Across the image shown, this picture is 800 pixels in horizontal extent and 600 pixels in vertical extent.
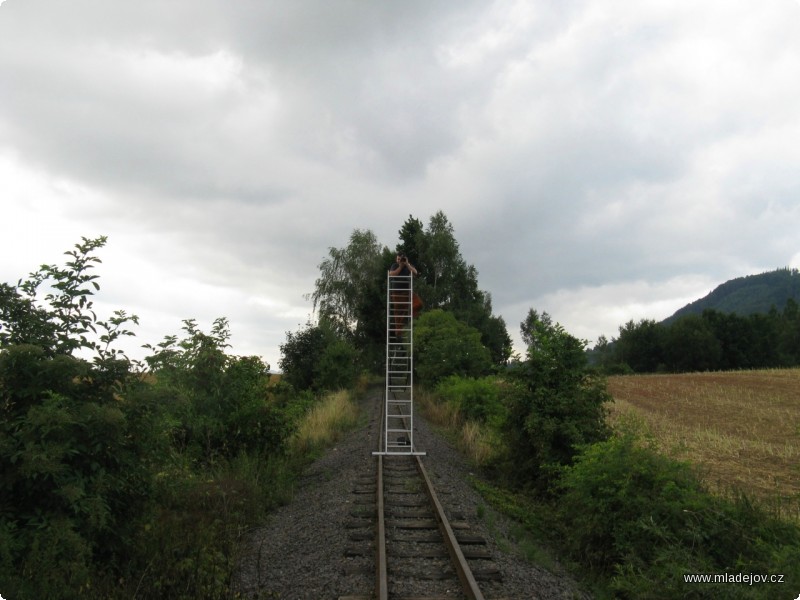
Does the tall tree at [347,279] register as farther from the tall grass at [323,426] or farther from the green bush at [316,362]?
the tall grass at [323,426]

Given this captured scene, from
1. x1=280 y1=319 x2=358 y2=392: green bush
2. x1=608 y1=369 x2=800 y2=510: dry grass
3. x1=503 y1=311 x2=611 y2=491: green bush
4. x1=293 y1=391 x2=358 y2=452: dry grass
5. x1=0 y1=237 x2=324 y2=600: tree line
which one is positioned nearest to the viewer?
x1=0 y1=237 x2=324 y2=600: tree line

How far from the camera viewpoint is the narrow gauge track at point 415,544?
623 cm

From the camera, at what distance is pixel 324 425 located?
19297 millimetres

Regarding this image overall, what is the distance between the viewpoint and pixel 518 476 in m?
12.4

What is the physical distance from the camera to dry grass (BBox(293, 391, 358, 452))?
16453 millimetres

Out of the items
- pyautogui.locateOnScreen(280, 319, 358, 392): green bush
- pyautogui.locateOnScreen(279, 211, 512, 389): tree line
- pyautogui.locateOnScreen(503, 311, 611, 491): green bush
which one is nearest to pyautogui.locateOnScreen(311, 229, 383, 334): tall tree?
pyautogui.locateOnScreen(279, 211, 512, 389): tree line

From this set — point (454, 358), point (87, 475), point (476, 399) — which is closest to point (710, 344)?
point (454, 358)

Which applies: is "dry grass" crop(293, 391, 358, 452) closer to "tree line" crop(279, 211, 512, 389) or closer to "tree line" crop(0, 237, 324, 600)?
"tree line" crop(0, 237, 324, 600)

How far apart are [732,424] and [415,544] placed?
21.4m

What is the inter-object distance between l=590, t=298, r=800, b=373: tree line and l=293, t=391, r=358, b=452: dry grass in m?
73.9

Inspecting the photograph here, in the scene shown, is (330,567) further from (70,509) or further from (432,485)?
(432,485)

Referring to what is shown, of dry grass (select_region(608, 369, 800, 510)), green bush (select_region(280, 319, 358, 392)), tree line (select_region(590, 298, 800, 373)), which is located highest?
tree line (select_region(590, 298, 800, 373))

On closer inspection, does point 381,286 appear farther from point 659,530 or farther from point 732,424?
point 659,530

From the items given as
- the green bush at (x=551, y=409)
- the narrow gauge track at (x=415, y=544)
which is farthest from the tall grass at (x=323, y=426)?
the green bush at (x=551, y=409)
